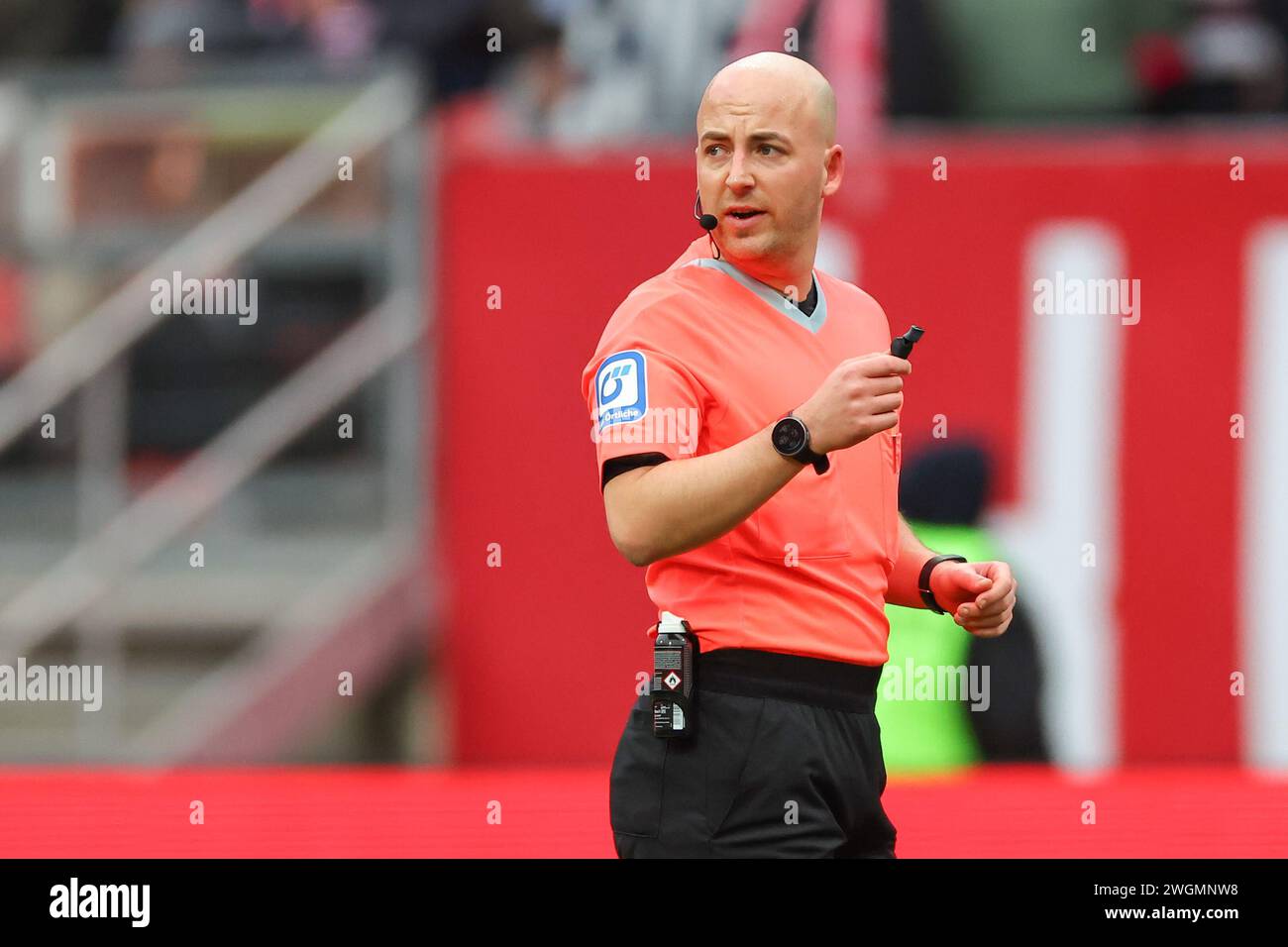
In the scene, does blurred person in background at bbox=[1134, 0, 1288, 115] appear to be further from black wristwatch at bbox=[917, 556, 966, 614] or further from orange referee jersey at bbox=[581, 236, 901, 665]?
orange referee jersey at bbox=[581, 236, 901, 665]

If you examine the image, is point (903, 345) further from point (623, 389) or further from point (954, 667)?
point (954, 667)

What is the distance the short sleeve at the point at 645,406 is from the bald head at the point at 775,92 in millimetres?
383

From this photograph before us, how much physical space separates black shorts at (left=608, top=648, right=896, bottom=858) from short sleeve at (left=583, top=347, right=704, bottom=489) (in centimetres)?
35

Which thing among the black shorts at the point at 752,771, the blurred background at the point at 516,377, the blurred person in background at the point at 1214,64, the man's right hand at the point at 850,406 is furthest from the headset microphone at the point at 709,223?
the blurred person in background at the point at 1214,64

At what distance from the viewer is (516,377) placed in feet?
25.9

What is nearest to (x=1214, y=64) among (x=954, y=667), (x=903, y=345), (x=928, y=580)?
(x=954, y=667)

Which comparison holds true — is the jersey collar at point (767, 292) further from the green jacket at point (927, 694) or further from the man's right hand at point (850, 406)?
the green jacket at point (927, 694)

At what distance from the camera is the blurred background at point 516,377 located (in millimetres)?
7484

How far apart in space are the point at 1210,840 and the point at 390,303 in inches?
159

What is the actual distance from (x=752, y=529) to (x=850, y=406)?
319mm

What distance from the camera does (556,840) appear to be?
4.77 m

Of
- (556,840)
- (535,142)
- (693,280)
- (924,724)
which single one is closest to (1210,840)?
(924,724)

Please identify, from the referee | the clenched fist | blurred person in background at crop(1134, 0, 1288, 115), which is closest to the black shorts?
the referee
